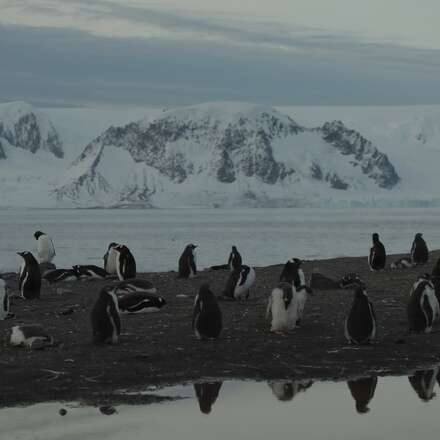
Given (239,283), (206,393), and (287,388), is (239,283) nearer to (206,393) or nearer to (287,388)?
(287,388)

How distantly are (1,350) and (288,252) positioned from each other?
3645 centimetres

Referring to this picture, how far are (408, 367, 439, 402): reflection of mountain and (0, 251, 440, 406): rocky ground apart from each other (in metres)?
0.21

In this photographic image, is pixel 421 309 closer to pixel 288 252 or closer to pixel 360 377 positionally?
pixel 360 377

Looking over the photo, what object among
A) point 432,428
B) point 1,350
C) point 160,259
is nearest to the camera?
point 432,428

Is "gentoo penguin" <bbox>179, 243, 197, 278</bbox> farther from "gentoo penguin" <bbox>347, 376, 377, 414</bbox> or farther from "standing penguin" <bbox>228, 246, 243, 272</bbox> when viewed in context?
"gentoo penguin" <bbox>347, 376, 377, 414</bbox>

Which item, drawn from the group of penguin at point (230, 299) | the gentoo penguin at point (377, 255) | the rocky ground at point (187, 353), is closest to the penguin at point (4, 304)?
the group of penguin at point (230, 299)

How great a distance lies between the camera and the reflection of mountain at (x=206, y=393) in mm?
9054

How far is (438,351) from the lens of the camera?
11.8 metres

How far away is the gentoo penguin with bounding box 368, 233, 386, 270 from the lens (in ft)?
74.0

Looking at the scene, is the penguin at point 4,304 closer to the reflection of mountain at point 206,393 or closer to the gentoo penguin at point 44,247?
the reflection of mountain at point 206,393

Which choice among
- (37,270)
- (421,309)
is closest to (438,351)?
(421,309)

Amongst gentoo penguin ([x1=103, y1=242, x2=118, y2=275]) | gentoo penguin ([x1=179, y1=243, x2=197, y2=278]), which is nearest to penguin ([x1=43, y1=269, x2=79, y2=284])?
gentoo penguin ([x1=103, y1=242, x2=118, y2=275])

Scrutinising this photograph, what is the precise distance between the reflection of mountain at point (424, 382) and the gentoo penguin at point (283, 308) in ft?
7.37

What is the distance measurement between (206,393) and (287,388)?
83 cm
